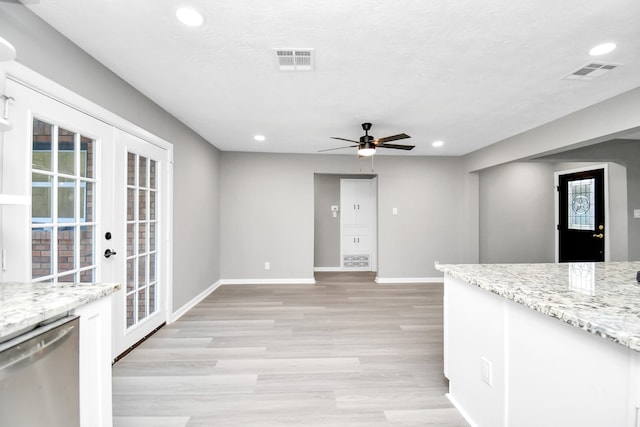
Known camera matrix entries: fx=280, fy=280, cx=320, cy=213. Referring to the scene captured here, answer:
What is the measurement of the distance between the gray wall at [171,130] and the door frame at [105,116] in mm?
50

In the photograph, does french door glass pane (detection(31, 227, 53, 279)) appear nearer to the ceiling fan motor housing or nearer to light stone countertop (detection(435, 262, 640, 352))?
light stone countertop (detection(435, 262, 640, 352))

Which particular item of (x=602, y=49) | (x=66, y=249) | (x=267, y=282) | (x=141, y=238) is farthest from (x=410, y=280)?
(x=66, y=249)

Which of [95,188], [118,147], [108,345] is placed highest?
[118,147]

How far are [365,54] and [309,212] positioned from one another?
135 inches

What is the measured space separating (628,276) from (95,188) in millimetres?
3508

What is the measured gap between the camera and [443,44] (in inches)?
73.8

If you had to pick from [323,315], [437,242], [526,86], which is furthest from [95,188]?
[437,242]

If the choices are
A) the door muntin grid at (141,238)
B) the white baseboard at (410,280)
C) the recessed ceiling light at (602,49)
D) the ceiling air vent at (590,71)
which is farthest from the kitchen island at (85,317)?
the white baseboard at (410,280)

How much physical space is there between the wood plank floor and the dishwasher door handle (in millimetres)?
1117

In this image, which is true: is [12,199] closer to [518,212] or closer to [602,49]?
[602,49]

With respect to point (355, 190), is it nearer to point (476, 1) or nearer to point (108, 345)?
point (476, 1)

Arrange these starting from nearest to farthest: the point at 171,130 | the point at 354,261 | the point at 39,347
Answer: the point at 39,347
the point at 171,130
the point at 354,261

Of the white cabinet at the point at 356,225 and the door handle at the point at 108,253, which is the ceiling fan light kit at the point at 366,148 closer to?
the door handle at the point at 108,253

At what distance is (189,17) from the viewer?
1618mm
